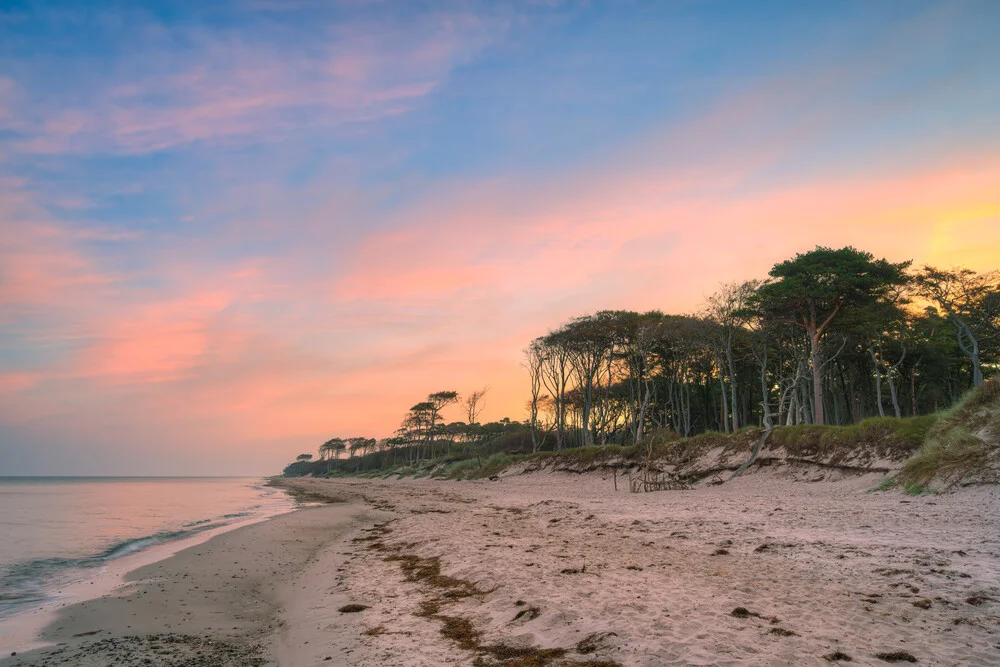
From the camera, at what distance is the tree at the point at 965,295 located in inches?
1336

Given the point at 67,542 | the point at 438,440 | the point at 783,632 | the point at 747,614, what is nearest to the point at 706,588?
the point at 747,614

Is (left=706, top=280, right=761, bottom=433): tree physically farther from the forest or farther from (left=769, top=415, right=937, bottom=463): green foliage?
(left=769, top=415, right=937, bottom=463): green foliage

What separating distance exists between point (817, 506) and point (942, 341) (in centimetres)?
3950

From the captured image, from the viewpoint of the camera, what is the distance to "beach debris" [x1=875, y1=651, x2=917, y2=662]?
4.42 meters

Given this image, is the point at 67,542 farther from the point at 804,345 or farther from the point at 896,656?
the point at 804,345

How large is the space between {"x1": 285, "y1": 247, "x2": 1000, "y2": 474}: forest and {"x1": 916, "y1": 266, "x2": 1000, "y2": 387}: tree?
88 mm

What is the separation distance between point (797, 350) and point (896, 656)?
3579cm

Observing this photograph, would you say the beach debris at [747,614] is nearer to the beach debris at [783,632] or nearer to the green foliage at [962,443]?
the beach debris at [783,632]

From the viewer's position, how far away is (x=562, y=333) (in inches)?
1925

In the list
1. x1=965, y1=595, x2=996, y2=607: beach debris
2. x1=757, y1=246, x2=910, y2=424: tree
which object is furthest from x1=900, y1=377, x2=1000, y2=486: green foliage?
x1=757, y1=246, x2=910, y2=424: tree

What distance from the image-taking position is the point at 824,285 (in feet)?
104

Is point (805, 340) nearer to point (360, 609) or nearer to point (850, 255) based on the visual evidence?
point (850, 255)

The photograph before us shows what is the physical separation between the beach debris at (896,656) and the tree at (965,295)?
38.5 m

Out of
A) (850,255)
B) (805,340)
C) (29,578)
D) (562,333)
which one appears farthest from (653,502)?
(562,333)
